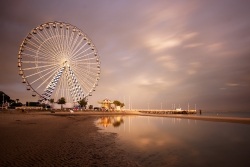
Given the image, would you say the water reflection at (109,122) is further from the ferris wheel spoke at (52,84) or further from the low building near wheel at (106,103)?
the low building near wheel at (106,103)

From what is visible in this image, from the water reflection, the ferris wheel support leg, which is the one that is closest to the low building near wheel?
the ferris wheel support leg

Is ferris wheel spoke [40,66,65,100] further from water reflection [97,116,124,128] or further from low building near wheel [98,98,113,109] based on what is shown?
low building near wheel [98,98,113,109]

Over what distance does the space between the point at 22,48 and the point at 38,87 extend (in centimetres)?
963

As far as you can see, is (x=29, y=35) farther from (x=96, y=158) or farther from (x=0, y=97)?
(x=0, y=97)

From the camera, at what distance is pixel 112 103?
114188 mm

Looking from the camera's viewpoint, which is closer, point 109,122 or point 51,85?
point 109,122

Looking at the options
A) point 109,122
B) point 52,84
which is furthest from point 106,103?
point 109,122

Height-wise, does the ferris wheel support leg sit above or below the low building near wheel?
above

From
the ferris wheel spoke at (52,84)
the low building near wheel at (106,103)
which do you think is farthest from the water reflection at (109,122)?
the low building near wheel at (106,103)

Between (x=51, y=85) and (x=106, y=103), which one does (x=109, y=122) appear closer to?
(x=51, y=85)

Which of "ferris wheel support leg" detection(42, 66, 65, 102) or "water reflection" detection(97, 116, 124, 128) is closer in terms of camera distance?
"water reflection" detection(97, 116, 124, 128)

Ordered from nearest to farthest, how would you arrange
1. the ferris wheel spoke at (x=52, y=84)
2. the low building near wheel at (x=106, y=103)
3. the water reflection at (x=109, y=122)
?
the water reflection at (x=109, y=122) → the ferris wheel spoke at (x=52, y=84) → the low building near wheel at (x=106, y=103)

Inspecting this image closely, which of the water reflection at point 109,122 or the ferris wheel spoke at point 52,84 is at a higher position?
the ferris wheel spoke at point 52,84

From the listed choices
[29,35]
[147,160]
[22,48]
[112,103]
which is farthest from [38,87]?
[112,103]
